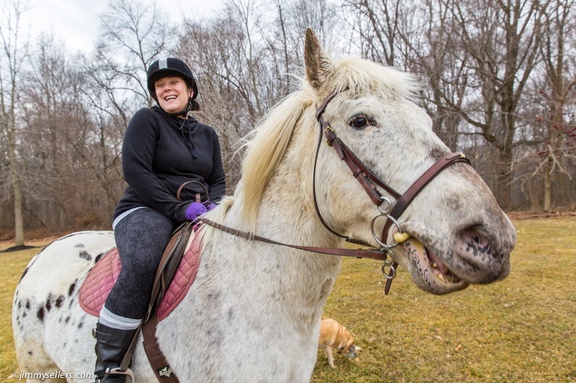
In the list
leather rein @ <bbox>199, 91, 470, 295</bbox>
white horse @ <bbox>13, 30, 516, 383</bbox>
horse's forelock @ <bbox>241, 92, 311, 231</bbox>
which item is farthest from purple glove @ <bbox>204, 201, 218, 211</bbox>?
leather rein @ <bbox>199, 91, 470, 295</bbox>

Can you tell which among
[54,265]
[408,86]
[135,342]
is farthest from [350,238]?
[54,265]

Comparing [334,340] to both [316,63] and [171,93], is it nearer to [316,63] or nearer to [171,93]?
[171,93]

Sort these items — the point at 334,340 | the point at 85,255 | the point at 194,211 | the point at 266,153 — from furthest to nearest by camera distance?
1. the point at 334,340
2. the point at 85,255
3. the point at 194,211
4. the point at 266,153

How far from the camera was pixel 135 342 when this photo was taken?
1934 millimetres

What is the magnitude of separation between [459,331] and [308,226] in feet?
16.5

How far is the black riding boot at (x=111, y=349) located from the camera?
184cm

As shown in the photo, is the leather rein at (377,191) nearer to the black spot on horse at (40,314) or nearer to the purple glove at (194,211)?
the purple glove at (194,211)

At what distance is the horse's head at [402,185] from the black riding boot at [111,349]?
1.32 metres

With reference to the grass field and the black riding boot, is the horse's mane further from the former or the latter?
the grass field

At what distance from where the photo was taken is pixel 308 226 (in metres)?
1.75

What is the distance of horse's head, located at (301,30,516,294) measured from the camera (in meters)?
1.22

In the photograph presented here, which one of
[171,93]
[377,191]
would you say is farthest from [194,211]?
[377,191]

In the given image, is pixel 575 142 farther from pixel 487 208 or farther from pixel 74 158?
pixel 74 158

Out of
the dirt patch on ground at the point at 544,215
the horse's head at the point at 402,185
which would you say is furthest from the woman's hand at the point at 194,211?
the dirt patch on ground at the point at 544,215
